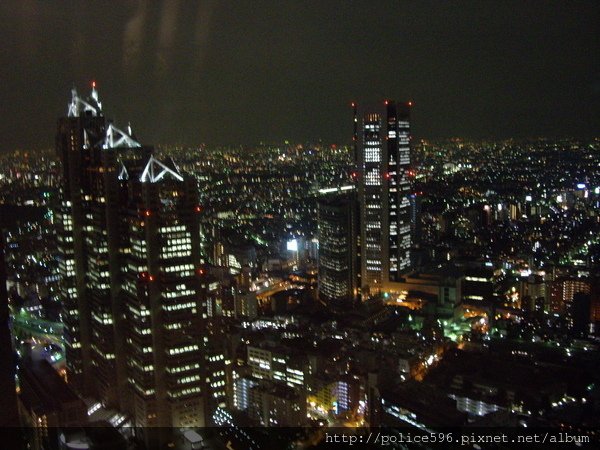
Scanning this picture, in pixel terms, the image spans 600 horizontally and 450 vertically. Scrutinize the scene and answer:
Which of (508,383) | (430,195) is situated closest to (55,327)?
(508,383)

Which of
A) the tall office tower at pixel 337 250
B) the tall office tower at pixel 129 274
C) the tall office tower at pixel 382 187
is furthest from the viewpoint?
the tall office tower at pixel 382 187

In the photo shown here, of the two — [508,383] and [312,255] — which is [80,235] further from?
[312,255]

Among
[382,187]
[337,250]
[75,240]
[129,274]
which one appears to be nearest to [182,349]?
[129,274]

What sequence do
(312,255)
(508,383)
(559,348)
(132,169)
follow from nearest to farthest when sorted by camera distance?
(132,169) → (508,383) → (559,348) → (312,255)

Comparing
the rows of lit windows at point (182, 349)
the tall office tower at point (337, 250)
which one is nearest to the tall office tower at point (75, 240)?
the rows of lit windows at point (182, 349)

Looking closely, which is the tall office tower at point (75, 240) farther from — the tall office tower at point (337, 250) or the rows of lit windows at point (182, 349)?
the tall office tower at point (337, 250)

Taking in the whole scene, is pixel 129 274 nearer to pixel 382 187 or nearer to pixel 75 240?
pixel 75 240

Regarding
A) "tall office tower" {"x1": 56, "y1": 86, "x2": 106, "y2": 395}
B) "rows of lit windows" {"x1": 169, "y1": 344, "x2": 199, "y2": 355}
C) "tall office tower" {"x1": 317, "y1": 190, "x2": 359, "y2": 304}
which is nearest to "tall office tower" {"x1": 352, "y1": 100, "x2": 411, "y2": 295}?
"tall office tower" {"x1": 317, "y1": 190, "x2": 359, "y2": 304}
